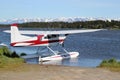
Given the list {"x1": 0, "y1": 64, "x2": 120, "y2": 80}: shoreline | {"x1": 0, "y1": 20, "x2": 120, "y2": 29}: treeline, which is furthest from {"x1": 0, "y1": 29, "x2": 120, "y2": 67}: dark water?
{"x1": 0, "y1": 20, "x2": 120, "y2": 29}: treeline

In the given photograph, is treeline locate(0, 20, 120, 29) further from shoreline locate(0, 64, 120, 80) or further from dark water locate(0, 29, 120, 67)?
shoreline locate(0, 64, 120, 80)

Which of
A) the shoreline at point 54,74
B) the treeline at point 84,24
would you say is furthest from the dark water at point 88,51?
the treeline at point 84,24

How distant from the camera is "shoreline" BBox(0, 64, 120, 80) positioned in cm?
1228

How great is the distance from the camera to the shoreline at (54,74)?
12.3 m

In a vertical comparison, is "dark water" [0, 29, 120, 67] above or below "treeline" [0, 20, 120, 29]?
above

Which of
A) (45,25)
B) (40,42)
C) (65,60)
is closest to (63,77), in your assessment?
(65,60)

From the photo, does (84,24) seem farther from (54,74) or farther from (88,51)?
(54,74)

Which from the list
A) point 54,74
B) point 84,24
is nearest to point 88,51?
point 54,74

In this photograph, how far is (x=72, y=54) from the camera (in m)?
29.2

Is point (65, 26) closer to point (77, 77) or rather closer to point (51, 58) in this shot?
point (51, 58)

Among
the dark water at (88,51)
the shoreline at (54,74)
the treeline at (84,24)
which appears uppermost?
the shoreline at (54,74)

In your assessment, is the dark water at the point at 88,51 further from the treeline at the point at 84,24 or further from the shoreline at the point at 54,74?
the treeline at the point at 84,24

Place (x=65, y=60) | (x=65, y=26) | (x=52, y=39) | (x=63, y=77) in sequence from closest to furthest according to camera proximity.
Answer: (x=63, y=77)
(x=65, y=60)
(x=52, y=39)
(x=65, y=26)

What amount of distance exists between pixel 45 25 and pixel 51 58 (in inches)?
5315
